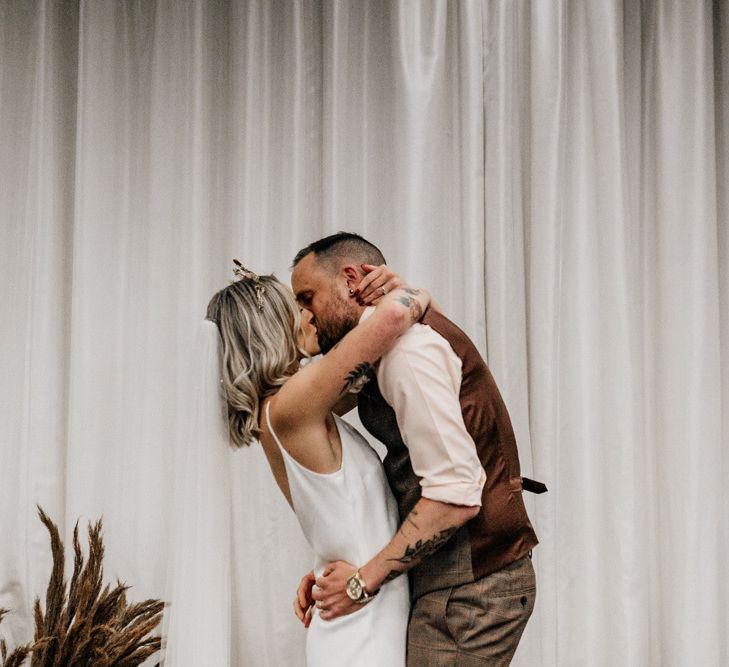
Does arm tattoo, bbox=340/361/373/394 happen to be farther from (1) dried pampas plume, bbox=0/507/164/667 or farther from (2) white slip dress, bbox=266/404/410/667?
(1) dried pampas plume, bbox=0/507/164/667

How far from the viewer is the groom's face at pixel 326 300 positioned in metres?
1.68

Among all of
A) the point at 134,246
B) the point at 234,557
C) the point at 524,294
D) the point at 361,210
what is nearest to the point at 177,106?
the point at 134,246

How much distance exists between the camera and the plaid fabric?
5.00 feet

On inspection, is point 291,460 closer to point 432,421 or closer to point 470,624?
point 432,421

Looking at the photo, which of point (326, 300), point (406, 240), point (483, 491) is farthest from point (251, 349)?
point (406, 240)

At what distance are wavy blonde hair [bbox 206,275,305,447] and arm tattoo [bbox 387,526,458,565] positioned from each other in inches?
15.6

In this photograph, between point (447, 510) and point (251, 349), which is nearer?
point (447, 510)

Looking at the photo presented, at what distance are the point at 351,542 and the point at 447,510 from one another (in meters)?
0.22

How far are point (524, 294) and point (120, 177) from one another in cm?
144

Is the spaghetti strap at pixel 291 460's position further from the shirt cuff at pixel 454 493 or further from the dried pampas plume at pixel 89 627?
the dried pampas plume at pixel 89 627

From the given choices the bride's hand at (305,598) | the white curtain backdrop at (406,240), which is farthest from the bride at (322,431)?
the white curtain backdrop at (406,240)

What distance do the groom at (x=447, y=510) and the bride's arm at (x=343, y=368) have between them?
0.05m

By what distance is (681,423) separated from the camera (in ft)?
8.46

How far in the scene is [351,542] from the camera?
156 cm
